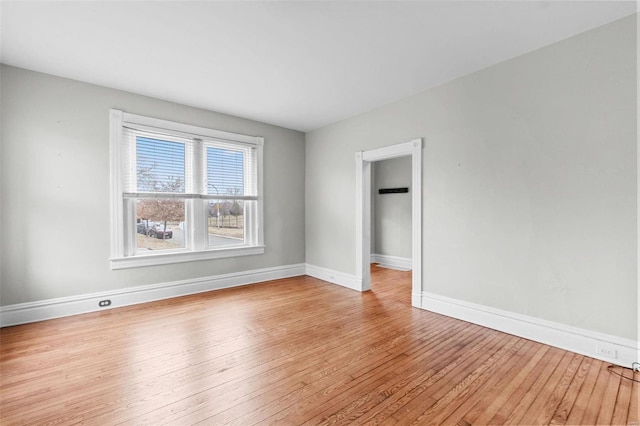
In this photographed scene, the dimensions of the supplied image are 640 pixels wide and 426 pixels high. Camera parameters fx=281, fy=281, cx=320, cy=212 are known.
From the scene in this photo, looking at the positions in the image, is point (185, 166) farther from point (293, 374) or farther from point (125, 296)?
point (293, 374)

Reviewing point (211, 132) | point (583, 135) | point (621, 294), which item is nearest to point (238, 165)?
point (211, 132)

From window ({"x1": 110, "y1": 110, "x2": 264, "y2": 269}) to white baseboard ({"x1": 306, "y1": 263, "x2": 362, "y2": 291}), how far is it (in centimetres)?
116

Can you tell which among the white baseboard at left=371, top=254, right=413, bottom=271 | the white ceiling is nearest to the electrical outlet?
the white ceiling

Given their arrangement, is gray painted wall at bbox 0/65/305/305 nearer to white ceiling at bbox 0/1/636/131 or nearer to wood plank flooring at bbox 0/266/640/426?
white ceiling at bbox 0/1/636/131

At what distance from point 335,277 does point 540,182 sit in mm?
3336

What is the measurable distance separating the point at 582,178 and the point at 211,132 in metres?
4.69

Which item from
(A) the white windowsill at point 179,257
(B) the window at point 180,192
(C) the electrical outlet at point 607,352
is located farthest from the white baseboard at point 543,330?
(B) the window at point 180,192

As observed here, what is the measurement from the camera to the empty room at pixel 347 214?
2082 mm

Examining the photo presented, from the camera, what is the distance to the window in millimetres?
3830

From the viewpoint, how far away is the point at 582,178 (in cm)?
253

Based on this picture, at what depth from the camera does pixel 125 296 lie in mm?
3814

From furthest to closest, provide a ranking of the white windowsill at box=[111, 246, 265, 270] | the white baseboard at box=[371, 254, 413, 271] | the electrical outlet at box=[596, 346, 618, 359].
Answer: the white baseboard at box=[371, 254, 413, 271] < the white windowsill at box=[111, 246, 265, 270] < the electrical outlet at box=[596, 346, 618, 359]

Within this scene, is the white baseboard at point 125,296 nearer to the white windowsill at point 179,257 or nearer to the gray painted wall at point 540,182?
the white windowsill at point 179,257

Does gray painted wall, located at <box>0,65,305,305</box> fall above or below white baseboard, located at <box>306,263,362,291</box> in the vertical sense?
above
